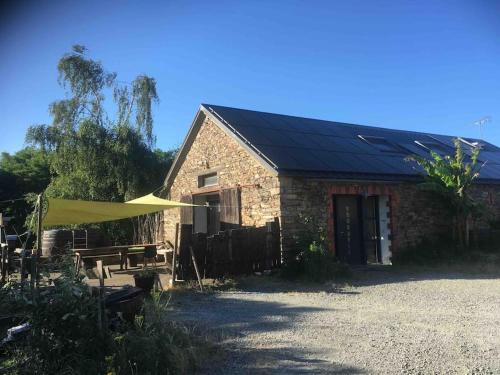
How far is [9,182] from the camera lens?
2320cm

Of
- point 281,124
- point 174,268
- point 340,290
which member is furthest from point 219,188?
point 340,290

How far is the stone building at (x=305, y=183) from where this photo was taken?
11.0 metres

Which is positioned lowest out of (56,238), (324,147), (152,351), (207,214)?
(152,351)

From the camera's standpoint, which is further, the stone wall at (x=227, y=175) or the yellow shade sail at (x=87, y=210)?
the stone wall at (x=227, y=175)

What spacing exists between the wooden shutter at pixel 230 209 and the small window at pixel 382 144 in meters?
5.48

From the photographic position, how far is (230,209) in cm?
1246

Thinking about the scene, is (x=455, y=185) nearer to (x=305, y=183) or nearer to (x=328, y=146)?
(x=328, y=146)

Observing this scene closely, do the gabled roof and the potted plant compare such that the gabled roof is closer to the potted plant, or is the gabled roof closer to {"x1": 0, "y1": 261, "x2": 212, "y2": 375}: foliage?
the potted plant

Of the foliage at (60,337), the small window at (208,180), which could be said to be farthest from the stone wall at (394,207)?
the foliage at (60,337)

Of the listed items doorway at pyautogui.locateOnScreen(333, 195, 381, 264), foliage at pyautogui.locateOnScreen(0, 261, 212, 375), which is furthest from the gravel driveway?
doorway at pyautogui.locateOnScreen(333, 195, 381, 264)

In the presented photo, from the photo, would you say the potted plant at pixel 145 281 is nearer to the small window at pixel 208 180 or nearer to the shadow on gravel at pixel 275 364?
the shadow on gravel at pixel 275 364

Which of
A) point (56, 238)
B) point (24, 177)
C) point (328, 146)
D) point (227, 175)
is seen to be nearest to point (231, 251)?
point (227, 175)

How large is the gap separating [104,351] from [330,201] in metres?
8.10

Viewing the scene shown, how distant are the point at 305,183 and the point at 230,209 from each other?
2483 mm
